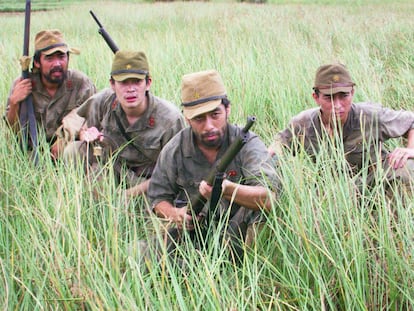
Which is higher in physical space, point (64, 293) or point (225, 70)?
point (225, 70)

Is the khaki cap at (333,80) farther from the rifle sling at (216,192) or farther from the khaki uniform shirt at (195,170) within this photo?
the rifle sling at (216,192)

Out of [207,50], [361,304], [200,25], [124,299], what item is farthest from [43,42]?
[200,25]

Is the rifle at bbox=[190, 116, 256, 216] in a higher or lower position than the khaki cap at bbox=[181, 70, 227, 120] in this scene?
lower

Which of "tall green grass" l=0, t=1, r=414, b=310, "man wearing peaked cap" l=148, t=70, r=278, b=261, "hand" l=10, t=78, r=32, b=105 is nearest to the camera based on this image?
"tall green grass" l=0, t=1, r=414, b=310

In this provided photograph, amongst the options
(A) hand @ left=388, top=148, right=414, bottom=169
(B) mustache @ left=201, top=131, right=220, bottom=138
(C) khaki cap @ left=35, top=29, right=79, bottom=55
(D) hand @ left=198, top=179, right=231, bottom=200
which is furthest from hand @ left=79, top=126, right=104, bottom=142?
(A) hand @ left=388, top=148, right=414, bottom=169

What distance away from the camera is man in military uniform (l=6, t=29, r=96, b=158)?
439 cm

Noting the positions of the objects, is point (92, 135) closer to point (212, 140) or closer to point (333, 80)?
point (212, 140)

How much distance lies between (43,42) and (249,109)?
163 centimetres

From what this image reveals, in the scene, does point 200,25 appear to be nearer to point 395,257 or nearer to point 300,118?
point 300,118

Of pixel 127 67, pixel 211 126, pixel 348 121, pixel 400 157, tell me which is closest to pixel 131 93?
pixel 127 67

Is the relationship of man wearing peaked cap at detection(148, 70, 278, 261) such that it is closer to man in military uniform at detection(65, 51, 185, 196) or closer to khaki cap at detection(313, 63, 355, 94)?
man in military uniform at detection(65, 51, 185, 196)

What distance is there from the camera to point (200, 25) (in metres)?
9.03

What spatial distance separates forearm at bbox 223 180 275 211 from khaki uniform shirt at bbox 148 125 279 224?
0.08 m

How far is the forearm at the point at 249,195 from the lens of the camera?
262cm
